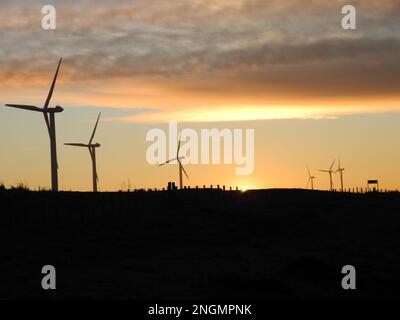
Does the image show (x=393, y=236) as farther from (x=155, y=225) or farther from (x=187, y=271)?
(x=187, y=271)

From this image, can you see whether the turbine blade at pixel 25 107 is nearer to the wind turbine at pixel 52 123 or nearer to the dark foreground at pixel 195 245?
the wind turbine at pixel 52 123

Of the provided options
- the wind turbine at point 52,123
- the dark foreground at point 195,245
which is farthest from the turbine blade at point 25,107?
the dark foreground at point 195,245

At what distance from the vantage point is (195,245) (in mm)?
59000

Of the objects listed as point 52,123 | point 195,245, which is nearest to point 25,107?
point 52,123

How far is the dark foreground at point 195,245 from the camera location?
42594 millimetres

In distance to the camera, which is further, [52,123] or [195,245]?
[52,123]

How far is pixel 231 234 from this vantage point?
64938 mm

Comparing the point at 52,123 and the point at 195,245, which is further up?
the point at 52,123

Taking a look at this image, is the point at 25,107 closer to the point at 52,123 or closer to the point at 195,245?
the point at 52,123

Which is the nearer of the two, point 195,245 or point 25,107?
point 195,245

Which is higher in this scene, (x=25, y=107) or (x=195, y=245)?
(x=25, y=107)

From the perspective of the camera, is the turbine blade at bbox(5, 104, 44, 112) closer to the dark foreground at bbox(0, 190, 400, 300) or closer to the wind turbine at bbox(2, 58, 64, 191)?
the wind turbine at bbox(2, 58, 64, 191)

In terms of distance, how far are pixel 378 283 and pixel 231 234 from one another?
69.6 ft
